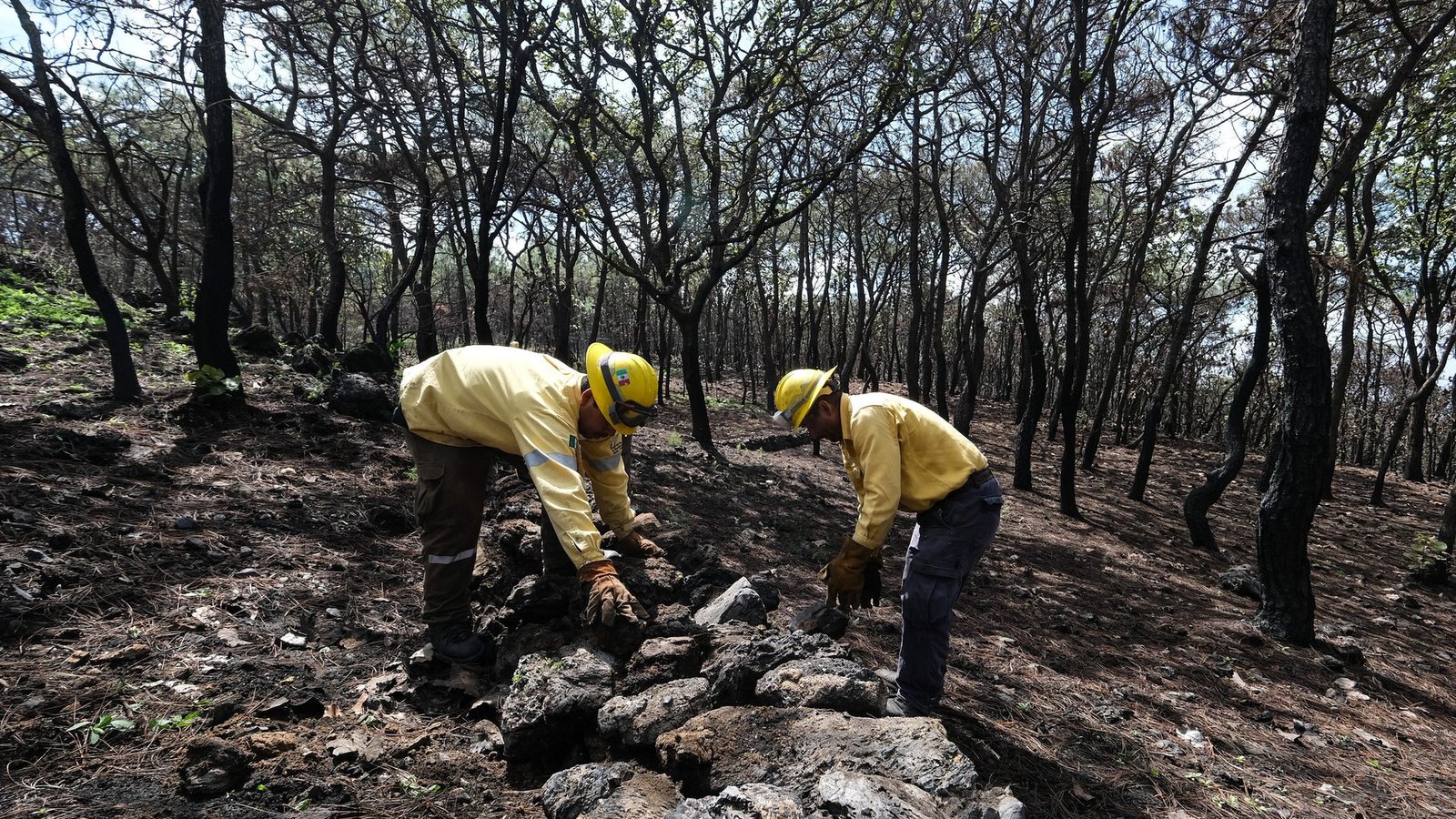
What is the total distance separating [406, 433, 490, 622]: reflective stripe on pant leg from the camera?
11.3 feet

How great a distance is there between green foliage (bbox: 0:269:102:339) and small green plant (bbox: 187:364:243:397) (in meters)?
4.95

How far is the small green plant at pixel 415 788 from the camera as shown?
2.38 m

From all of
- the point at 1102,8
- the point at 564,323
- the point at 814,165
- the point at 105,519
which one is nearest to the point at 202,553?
the point at 105,519

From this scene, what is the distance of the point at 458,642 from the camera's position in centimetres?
337

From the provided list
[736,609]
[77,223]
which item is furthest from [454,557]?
[77,223]

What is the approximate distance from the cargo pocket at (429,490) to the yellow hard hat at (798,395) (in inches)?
73.4

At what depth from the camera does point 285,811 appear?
215 centimetres

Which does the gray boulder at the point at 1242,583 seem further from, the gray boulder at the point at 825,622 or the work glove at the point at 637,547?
the work glove at the point at 637,547

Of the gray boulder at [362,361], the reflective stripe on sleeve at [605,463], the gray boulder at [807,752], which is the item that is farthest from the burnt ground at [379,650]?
the gray boulder at [362,361]

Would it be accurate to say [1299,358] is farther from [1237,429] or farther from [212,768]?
[212,768]

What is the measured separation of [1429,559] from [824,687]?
371 inches

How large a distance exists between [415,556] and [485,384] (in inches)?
86.5

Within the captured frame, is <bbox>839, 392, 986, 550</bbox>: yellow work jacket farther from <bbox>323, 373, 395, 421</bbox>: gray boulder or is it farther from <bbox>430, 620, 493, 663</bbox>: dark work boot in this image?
<bbox>323, 373, 395, 421</bbox>: gray boulder

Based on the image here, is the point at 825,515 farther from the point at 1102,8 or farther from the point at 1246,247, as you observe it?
the point at 1102,8
